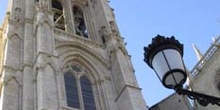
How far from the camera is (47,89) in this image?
1531 cm

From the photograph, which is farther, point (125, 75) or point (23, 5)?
point (23, 5)

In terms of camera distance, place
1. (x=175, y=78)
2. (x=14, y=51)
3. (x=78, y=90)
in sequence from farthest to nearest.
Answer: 1. (x=14, y=51)
2. (x=78, y=90)
3. (x=175, y=78)

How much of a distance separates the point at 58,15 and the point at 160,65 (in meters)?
22.4

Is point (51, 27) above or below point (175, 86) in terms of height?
above

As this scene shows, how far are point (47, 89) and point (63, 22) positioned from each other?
36.7 feet

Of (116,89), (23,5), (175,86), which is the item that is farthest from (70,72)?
(175,86)

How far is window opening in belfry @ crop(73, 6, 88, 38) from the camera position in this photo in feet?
81.9

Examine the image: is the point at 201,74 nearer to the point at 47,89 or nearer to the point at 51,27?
the point at 51,27

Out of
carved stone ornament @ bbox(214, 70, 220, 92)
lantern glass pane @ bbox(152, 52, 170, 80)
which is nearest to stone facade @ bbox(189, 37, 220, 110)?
carved stone ornament @ bbox(214, 70, 220, 92)

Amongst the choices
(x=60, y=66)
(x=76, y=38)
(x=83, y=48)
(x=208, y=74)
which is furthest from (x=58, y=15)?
(x=208, y=74)

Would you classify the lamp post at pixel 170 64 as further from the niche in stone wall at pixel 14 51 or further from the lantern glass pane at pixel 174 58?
the niche in stone wall at pixel 14 51

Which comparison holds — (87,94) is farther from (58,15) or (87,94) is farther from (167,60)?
(167,60)

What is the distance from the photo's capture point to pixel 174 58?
4.78 metres

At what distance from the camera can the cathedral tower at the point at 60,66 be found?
629 inches
